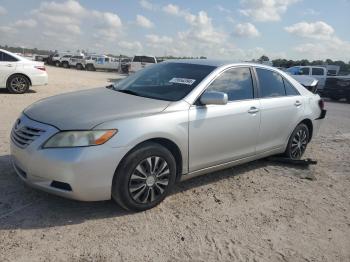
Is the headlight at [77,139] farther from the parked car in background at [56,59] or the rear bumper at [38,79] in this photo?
the parked car in background at [56,59]

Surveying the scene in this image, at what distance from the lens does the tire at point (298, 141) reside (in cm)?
580

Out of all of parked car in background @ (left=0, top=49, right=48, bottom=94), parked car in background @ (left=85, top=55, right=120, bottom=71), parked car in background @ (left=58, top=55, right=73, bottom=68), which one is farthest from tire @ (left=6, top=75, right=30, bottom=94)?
parked car in background @ (left=58, top=55, right=73, bottom=68)

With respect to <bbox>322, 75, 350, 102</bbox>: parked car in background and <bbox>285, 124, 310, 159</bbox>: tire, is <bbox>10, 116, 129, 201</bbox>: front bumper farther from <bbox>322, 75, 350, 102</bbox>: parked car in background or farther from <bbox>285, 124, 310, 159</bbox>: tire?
<bbox>322, 75, 350, 102</bbox>: parked car in background

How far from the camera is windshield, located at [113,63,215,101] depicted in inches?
170

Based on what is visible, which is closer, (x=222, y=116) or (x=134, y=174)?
(x=134, y=174)

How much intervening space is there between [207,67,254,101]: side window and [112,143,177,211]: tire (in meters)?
1.09

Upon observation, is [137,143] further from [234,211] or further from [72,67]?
[72,67]

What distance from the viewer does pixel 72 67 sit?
43469 mm

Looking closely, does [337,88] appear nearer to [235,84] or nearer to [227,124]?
[235,84]

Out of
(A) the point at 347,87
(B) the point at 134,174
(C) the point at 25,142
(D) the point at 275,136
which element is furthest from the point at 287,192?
(A) the point at 347,87

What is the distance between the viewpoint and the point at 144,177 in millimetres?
3768

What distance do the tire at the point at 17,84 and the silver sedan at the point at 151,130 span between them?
28.0 feet

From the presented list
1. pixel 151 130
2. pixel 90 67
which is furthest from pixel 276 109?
pixel 90 67

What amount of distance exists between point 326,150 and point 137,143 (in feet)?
15.3
